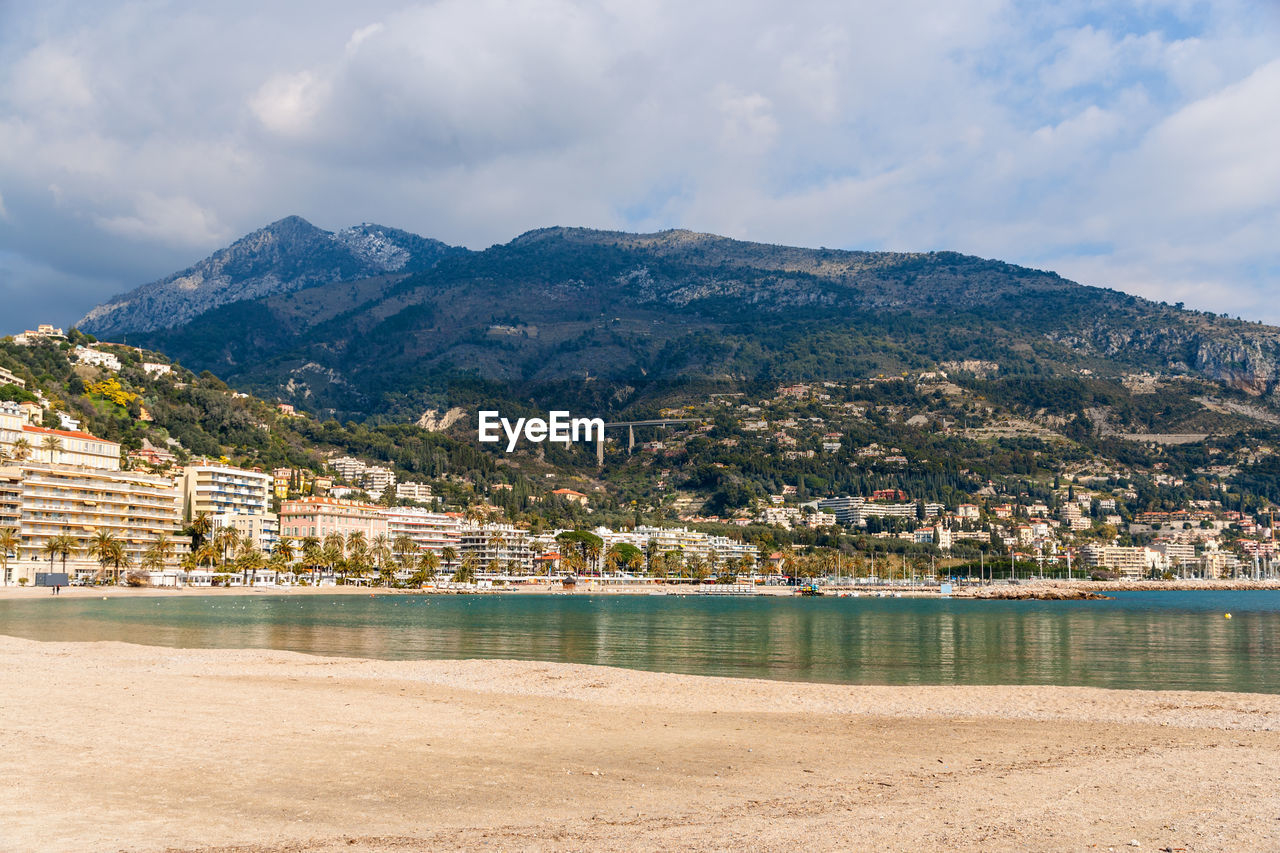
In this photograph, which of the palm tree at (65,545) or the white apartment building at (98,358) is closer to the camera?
the palm tree at (65,545)

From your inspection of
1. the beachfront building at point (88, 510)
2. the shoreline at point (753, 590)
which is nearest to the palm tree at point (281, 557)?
the shoreline at point (753, 590)

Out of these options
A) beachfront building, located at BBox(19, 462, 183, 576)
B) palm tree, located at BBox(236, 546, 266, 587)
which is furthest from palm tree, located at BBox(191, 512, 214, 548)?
palm tree, located at BBox(236, 546, 266, 587)

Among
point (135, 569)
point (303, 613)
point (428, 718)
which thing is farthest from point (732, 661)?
point (135, 569)

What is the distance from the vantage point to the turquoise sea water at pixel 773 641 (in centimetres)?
3073

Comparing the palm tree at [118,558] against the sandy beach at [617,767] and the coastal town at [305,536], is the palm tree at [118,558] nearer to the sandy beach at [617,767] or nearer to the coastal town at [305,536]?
the coastal town at [305,536]

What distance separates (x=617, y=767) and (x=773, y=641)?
1232 inches

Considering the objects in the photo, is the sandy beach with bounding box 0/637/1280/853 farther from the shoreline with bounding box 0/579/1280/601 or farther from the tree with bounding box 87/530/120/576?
the tree with bounding box 87/530/120/576

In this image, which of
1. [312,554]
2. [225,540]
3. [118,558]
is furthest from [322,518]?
[118,558]

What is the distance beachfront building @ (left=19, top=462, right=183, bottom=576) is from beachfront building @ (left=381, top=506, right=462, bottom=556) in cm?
4120

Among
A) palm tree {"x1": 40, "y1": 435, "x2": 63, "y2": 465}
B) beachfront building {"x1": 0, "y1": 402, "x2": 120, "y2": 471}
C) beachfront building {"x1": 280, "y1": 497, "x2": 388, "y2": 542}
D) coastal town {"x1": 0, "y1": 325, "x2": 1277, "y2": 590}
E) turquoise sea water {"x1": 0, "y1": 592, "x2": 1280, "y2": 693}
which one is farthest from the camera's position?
beachfront building {"x1": 280, "y1": 497, "x2": 388, "y2": 542}

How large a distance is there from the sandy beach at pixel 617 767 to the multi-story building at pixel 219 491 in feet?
367

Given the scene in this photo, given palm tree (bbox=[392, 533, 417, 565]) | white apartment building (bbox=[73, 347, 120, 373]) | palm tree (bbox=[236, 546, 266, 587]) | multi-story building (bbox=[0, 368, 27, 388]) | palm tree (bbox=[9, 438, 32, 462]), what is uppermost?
white apartment building (bbox=[73, 347, 120, 373])

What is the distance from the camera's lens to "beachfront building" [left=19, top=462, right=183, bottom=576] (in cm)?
10125

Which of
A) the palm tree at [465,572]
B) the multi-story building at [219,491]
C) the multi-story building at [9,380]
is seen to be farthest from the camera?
the palm tree at [465,572]
